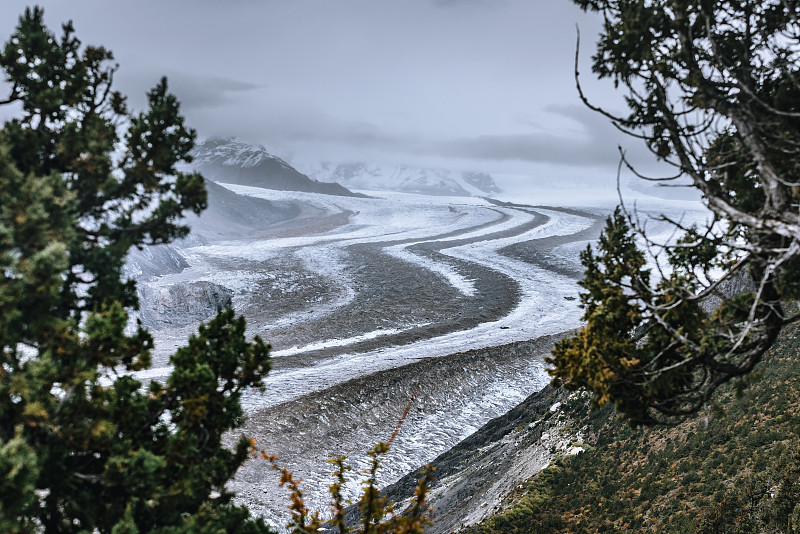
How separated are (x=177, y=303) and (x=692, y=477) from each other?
35.9 metres

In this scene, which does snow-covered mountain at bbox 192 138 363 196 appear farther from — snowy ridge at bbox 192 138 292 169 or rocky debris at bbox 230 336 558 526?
rocky debris at bbox 230 336 558 526

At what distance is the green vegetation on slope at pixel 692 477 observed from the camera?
979cm

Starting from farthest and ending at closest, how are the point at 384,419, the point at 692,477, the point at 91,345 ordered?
the point at 384,419, the point at 692,477, the point at 91,345

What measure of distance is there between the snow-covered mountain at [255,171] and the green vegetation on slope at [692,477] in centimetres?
13724

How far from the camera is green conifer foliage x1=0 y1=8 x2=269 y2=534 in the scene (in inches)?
224

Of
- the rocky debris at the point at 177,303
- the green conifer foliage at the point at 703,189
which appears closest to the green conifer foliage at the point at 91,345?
the green conifer foliage at the point at 703,189

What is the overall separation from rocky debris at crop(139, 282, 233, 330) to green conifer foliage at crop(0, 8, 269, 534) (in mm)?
29562

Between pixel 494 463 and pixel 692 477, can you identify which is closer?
pixel 692 477

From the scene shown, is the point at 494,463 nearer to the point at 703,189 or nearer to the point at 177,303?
the point at 703,189

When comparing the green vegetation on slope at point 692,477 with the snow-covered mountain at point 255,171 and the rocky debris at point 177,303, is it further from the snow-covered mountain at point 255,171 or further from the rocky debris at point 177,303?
the snow-covered mountain at point 255,171

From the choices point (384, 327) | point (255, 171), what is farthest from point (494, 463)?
point (255, 171)

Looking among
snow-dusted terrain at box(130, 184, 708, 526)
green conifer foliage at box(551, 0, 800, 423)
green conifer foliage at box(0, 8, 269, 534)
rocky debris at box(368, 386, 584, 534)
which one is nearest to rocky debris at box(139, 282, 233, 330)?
snow-dusted terrain at box(130, 184, 708, 526)

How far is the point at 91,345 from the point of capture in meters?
6.07

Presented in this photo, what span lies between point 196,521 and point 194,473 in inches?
21.2
